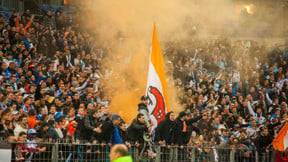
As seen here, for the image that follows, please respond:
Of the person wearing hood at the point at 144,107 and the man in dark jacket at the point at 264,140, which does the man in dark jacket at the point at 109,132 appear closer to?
the person wearing hood at the point at 144,107

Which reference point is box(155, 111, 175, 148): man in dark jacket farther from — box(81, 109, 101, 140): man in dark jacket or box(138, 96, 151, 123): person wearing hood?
box(81, 109, 101, 140): man in dark jacket

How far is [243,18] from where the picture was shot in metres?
25.1

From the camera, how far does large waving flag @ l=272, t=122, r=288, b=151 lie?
1392 cm

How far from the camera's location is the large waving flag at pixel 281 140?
13.9 metres

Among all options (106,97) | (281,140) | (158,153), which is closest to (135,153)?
(158,153)

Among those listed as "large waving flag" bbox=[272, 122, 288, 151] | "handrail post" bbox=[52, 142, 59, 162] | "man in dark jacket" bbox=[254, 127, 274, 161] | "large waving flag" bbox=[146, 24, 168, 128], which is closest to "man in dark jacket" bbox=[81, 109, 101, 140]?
"handrail post" bbox=[52, 142, 59, 162]

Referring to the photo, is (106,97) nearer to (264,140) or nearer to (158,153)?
(264,140)

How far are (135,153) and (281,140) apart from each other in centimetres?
375

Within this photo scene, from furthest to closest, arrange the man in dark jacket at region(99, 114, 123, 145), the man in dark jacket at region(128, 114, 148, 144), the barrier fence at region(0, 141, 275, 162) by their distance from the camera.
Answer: the man in dark jacket at region(128, 114, 148, 144) → the man in dark jacket at region(99, 114, 123, 145) → the barrier fence at region(0, 141, 275, 162)

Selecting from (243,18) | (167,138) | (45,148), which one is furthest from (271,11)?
(45,148)

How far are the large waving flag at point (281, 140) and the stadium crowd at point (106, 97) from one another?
0.16 m

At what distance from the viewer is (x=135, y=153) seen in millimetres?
12055

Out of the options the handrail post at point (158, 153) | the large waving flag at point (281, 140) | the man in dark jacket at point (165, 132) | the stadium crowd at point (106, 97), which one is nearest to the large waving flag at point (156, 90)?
the stadium crowd at point (106, 97)

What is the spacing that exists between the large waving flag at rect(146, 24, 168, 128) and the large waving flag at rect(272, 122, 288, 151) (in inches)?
99.1
